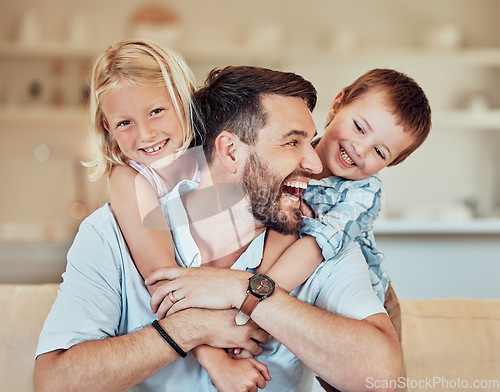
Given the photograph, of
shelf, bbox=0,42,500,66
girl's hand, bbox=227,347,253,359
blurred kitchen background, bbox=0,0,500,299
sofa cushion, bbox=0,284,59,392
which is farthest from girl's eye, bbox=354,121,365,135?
shelf, bbox=0,42,500,66

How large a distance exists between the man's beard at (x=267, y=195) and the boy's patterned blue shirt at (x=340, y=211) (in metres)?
0.04

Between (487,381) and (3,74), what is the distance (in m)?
3.70

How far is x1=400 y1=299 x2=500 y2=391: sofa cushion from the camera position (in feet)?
4.40

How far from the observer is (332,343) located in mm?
953

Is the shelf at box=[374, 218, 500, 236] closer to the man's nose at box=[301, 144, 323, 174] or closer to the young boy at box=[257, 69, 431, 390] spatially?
the young boy at box=[257, 69, 431, 390]

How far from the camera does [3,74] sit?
13.0 ft

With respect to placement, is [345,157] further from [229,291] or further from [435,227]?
[435,227]

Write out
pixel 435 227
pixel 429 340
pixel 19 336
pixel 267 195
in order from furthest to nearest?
pixel 435 227 → pixel 429 340 → pixel 19 336 → pixel 267 195

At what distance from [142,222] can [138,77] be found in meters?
0.26

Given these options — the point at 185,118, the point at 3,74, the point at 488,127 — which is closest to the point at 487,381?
the point at 185,118

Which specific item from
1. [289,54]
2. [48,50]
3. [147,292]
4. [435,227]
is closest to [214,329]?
[147,292]

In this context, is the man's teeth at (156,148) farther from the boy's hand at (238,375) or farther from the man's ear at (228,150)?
the boy's hand at (238,375)

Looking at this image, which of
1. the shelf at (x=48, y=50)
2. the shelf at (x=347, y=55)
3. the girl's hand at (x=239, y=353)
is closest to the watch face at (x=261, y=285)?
the girl's hand at (x=239, y=353)

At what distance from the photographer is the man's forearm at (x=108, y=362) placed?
37.7 inches
